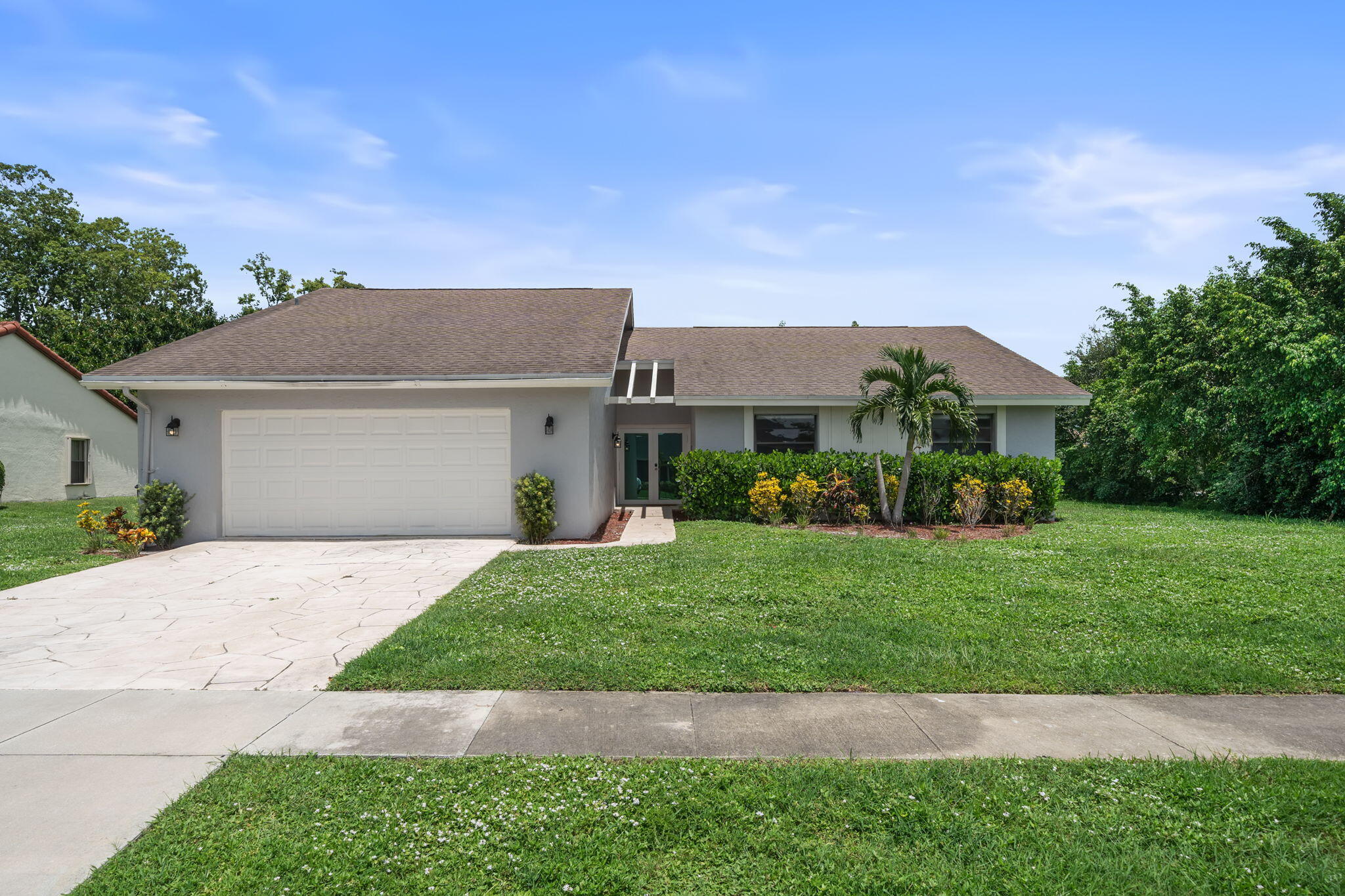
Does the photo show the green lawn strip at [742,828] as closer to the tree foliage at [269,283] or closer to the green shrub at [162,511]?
the green shrub at [162,511]

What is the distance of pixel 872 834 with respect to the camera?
3084mm

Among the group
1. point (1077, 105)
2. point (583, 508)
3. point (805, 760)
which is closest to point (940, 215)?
point (1077, 105)

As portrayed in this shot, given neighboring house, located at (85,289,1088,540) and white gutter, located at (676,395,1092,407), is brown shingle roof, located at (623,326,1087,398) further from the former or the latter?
neighboring house, located at (85,289,1088,540)

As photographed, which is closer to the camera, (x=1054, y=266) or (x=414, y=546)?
(x=414, y=546)

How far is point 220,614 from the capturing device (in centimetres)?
725

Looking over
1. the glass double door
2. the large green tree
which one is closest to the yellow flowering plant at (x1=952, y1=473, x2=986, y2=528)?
the glass double door

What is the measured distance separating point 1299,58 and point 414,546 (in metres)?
15.4

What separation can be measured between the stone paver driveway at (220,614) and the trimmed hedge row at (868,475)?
5.12 meters

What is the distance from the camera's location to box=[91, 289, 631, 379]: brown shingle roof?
39.4 feet

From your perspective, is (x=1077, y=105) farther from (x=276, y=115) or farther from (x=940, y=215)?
(x=276, y=115)

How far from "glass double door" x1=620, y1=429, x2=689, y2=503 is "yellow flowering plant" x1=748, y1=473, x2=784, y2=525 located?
4.88 m

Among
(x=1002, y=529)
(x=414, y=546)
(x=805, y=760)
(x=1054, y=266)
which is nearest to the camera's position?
(x=805, y=760)

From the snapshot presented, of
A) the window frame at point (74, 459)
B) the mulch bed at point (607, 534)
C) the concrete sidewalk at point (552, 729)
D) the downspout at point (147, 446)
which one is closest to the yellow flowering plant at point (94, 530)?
the downspout at point (147, 446)

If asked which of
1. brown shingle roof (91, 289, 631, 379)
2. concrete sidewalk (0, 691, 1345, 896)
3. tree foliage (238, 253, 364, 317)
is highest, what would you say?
tree foliage (238, 253, 364, 317)
